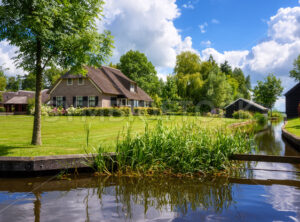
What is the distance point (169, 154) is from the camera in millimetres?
6332

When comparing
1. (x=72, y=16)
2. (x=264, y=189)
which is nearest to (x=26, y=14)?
(x=72, y=16)

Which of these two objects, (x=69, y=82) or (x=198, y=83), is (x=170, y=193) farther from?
(x=198, y=83)

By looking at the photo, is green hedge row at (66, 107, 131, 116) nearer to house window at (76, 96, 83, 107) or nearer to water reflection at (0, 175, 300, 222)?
house window at (76, 96, 83, 107)

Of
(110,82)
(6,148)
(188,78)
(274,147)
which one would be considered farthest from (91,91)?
(274,147)

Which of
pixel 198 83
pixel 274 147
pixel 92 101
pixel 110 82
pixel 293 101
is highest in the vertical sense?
pixel 198 83

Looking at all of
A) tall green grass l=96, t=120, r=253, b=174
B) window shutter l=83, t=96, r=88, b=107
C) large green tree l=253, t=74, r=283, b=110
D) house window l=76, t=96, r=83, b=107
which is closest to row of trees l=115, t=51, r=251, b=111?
large green tree l=253, t=74, r=283, b=110

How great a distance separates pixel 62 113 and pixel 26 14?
20.6 meters

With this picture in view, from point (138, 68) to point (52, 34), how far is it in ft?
128

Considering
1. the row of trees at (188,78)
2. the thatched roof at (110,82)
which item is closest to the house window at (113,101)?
the thatched roof at (110,82)

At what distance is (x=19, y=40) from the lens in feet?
22.5

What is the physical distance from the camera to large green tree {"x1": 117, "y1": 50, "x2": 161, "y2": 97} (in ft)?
149

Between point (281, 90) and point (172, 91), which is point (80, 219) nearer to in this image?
point (172, 91)

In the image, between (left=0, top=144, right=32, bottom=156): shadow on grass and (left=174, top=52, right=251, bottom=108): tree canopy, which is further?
(left=174, top=52, right=251, bottom=108): tree canopy

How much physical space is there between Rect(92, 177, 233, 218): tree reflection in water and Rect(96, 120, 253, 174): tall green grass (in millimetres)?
374
